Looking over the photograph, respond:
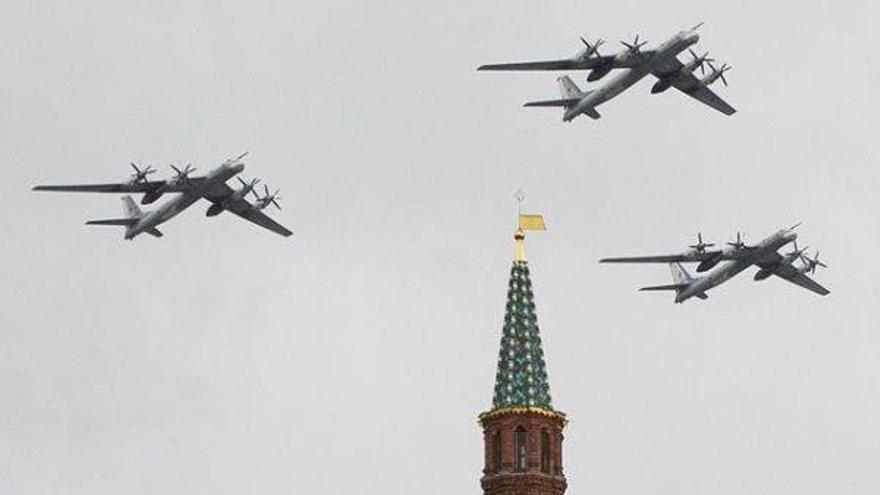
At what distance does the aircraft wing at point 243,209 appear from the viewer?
18412 cm

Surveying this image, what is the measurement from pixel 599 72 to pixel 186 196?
83.0 feet

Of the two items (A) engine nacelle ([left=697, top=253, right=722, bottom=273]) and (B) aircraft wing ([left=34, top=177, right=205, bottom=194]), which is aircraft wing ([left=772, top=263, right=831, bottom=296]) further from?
(B) aircraft wing ([left=34, top=177, right=205, bottom=194])

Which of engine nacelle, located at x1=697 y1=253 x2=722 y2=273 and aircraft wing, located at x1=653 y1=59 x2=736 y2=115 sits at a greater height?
aircraft wing, located at x1=653 y1=59 x2=736 y2=115

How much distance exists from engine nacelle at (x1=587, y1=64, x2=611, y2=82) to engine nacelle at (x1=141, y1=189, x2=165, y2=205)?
25612 millimetres

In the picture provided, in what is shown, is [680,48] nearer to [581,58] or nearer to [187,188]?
[581,58]

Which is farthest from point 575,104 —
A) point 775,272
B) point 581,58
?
point 775,272

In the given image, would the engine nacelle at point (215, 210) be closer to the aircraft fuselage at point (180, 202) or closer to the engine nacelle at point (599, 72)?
the aircraft fuselage at point (180, 202)

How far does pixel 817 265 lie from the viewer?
7554 inches

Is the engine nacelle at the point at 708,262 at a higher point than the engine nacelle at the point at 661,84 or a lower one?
lower

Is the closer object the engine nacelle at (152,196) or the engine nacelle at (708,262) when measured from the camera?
the engine nacelle at (152,196)

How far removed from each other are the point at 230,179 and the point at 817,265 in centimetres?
3660

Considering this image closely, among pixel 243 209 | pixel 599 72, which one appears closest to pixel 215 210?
pixel 243 209

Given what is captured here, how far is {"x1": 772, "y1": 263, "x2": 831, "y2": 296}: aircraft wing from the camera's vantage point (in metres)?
192

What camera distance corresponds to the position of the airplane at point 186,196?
182m
